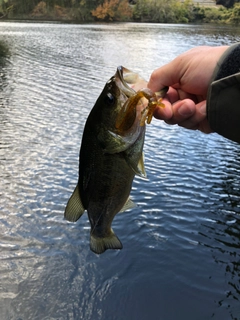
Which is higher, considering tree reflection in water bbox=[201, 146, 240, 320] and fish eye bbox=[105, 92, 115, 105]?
fish eye bbox=[105, 92, 115, 105]

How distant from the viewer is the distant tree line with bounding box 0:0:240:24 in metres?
70.8

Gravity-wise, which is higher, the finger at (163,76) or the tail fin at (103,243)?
the finger at (163,76)

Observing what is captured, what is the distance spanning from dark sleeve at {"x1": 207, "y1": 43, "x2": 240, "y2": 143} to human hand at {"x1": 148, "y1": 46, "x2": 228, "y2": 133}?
4.9 inches

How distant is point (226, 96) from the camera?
2420 mm

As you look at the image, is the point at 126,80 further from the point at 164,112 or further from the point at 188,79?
the point at 188,79

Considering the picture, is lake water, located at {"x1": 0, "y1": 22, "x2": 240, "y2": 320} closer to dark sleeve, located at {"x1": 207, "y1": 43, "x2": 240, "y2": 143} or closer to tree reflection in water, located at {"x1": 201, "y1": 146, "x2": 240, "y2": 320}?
tree reflection in water, located at {"x1": 201, "y1": 146, "x2": 240, "y2": 320}

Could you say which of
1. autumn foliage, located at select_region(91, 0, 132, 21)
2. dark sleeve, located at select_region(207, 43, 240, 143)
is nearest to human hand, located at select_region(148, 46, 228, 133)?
dark sleeve, located at select_region(207, 43, 240, 143)

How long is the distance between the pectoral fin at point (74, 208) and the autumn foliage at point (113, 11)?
72142 millimetres

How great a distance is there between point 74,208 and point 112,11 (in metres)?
73.4

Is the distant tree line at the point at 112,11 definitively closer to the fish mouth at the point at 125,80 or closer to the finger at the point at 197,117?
the finger at the point at 197,117

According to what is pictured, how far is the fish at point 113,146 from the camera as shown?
6.64ft

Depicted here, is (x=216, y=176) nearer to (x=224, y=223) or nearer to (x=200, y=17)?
(x=224, y=223)

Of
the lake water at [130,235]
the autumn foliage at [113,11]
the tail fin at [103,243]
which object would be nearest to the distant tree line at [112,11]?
the autumn foliage at [113,11]

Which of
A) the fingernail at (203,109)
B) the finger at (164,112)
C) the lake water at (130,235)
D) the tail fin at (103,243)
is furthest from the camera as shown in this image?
the lake water at (130,235)
